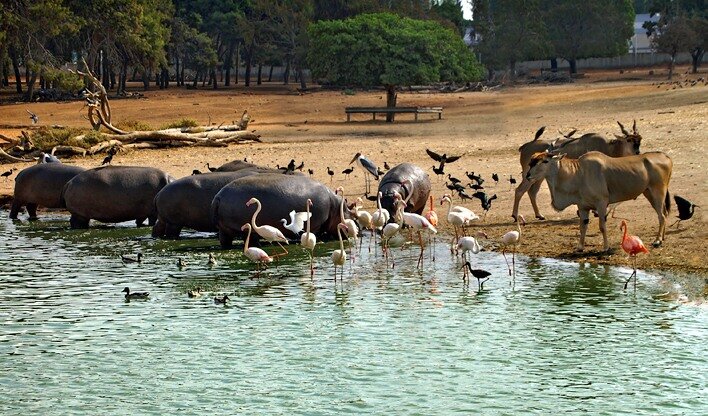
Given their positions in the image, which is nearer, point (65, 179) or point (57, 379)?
point (57, 379)

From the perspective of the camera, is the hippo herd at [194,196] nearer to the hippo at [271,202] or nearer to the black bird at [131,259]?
the hippo at [271,202]

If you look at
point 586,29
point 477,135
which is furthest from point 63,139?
point 586,29

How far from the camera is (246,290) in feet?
48.2

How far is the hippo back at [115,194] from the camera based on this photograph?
2048 cm

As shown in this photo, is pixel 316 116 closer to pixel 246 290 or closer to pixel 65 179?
pixel 65 179

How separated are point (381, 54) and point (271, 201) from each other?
3019 centimetres

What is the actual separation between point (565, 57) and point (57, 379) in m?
84.0

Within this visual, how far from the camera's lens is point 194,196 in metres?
18.9

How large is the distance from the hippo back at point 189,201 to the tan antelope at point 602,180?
5.44 meters

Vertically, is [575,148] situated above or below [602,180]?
above

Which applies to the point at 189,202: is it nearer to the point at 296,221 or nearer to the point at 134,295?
the point at 296,221

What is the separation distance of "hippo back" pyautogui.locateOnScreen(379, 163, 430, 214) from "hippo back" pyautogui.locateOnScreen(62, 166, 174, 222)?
3.92 metres

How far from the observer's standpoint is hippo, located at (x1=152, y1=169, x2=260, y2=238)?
62.0 feet

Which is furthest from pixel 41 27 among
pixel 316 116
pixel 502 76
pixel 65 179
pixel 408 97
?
pixel 502 76
